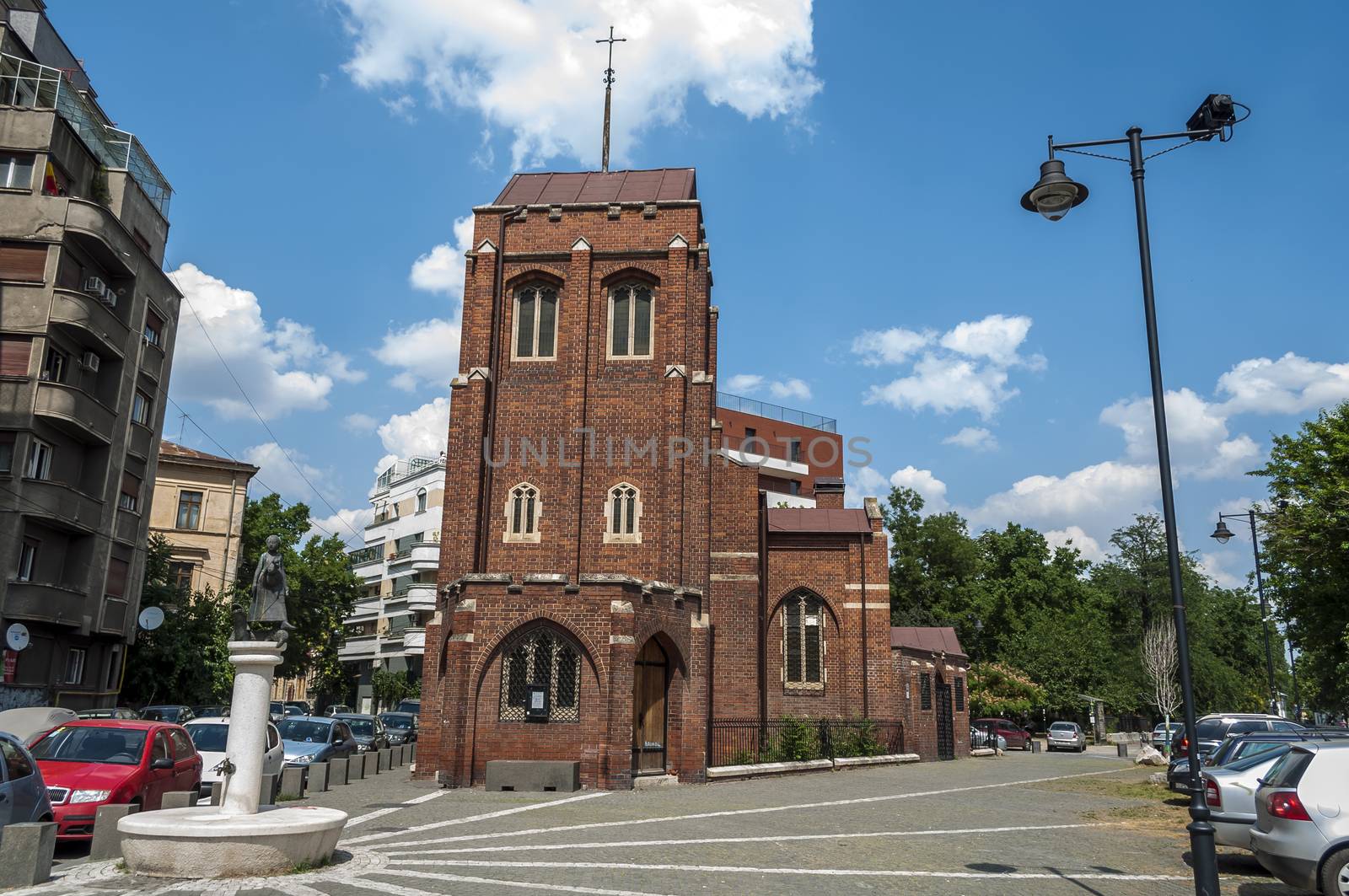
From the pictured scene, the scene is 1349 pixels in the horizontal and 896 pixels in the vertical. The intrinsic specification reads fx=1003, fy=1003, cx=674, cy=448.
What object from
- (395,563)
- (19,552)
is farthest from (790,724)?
(395,563)

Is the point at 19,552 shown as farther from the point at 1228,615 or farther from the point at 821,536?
the point at 1228,615

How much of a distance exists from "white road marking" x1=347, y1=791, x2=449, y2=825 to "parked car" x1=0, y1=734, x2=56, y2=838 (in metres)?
4.77

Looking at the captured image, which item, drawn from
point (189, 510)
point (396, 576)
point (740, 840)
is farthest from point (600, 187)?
point (396, 576)

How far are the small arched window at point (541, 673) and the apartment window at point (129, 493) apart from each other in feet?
56.9

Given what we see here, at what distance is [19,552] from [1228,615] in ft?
250

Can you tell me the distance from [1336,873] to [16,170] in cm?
3373

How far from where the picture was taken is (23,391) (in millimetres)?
27203

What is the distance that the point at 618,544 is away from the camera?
1006 inches

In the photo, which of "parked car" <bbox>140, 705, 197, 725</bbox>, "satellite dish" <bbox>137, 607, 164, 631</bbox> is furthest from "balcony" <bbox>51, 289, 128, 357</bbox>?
"parked car" <bbox>140, 705, 197, 725</bbox>

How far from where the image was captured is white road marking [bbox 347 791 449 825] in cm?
1506

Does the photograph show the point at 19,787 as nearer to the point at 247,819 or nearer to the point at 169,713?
the point at 247,819

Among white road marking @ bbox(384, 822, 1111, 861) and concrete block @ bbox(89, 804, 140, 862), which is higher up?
concrete block @ bbox(89, 804, 140, 862)

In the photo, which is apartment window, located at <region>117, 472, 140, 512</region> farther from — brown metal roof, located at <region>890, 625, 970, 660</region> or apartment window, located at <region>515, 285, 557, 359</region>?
brown metal roof, located at <region>890, 625, 970, 660</region>

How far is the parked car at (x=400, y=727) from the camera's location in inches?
1367
